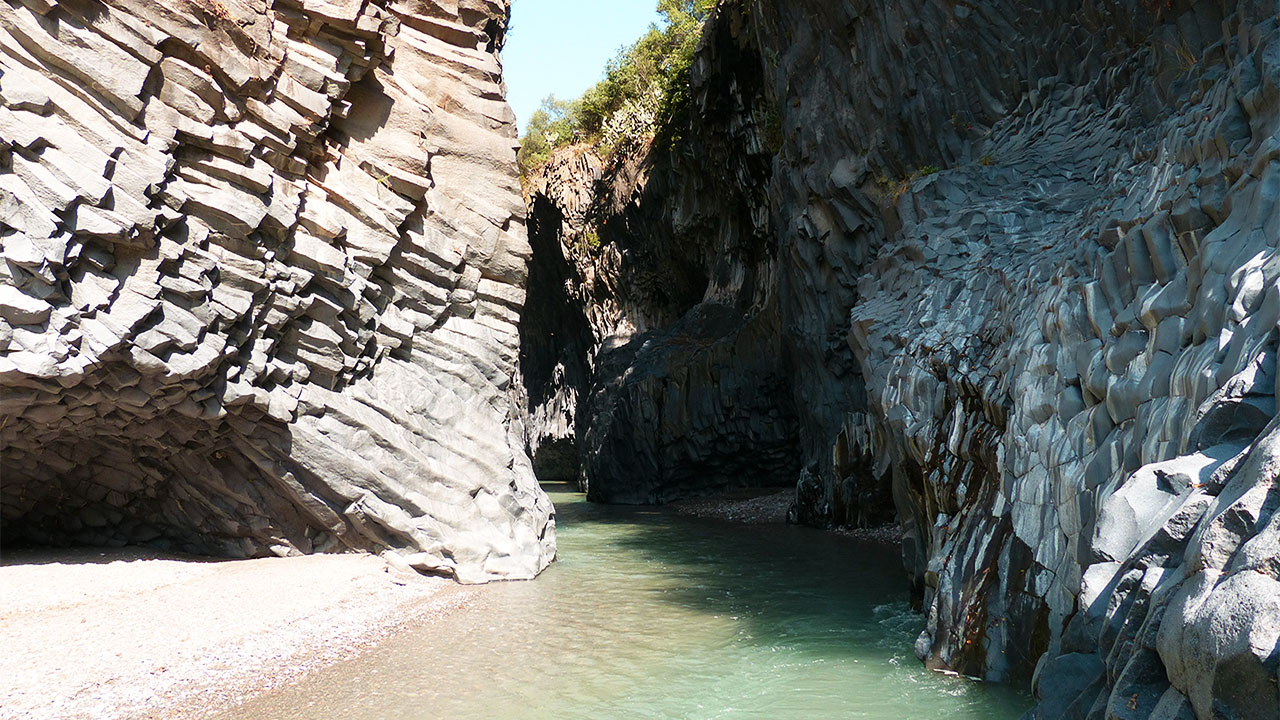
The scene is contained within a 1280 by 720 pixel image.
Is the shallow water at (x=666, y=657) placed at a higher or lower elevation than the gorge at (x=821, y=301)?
lower

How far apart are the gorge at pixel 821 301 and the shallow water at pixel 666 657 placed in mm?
792

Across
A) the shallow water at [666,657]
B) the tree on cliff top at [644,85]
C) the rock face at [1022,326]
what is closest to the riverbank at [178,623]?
the shallow water at [666,657]

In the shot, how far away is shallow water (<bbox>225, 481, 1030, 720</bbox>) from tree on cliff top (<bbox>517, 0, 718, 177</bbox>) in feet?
73.0

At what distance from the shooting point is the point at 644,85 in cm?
3591

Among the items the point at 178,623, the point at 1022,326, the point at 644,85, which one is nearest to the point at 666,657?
the point at 1022,326

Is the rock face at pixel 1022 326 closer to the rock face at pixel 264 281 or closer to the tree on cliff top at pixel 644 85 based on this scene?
the tree on cliff top at pixel 644 85

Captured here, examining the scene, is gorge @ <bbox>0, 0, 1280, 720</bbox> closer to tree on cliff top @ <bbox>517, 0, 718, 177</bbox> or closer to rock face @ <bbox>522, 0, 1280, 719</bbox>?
rock face @ <bbox>522, 0, 1280, 719</bbox>

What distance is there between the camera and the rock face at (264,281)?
10289 millimetres

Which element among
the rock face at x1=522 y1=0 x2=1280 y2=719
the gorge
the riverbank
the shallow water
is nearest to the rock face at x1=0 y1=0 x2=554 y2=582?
the gorge

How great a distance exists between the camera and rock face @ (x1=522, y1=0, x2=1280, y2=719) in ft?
13.8

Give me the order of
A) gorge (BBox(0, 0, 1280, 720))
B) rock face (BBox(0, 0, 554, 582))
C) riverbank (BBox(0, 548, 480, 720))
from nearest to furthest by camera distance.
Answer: gorge (BBox(0, 0, 1280, 720)) → riverbank (BBox(0, 548, 480, 720)) → rock face (BBox(0, 0, 554, 582))

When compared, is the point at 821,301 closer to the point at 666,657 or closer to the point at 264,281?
the point at 264,281

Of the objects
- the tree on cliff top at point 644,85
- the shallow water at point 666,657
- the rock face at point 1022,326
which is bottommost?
the shallow water at point 666,657

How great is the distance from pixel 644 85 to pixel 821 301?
18.2 metres
